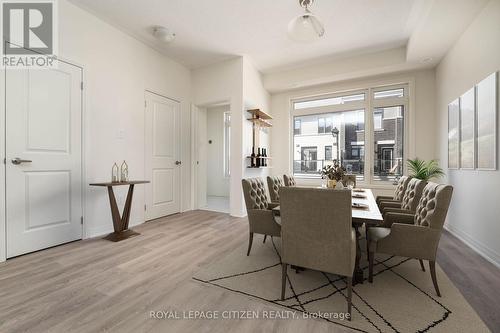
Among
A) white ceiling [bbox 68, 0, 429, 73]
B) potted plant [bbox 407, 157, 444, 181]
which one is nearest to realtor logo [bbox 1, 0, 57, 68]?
white ceiling [bbox 68, 0, 429, 73]

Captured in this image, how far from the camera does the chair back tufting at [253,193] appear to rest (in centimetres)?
251

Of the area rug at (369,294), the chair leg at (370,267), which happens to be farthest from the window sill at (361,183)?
the chair leg at (370,267)

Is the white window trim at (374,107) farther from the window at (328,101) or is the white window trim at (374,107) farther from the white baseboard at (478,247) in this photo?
the white baseboard at (478,247)

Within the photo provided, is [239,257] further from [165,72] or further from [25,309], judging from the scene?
[165,72]

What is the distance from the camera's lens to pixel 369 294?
1804 millimetres

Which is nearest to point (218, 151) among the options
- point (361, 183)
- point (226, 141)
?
point (226, 141)

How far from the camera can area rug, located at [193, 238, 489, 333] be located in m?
1.49

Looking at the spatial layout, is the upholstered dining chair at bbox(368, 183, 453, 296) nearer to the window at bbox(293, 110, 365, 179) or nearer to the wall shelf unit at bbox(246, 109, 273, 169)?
the wall shelf unit at bbox(246, 109, 273, 169)

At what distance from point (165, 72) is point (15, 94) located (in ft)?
7.61

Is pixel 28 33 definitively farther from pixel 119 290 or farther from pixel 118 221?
pixel 119 290

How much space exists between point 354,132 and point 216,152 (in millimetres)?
4129

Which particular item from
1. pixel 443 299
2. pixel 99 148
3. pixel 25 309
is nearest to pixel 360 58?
pixel 443 299

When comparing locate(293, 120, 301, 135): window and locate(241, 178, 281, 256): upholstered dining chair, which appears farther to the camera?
locate(293, 120, 301, 135): window

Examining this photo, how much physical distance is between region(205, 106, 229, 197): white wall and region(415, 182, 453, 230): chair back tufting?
570 centimetres
